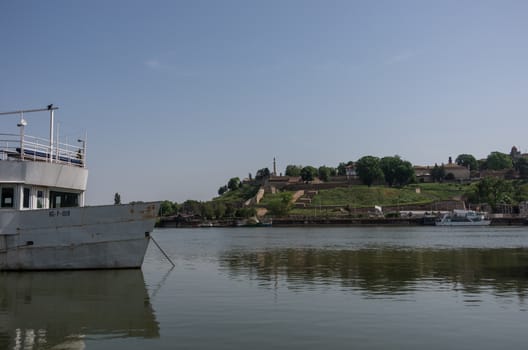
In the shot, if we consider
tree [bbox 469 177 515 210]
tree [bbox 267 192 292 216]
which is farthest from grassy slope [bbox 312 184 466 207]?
tree [bbox 469 177 515 210]

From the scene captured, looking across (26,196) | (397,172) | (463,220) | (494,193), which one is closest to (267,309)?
(26,196)

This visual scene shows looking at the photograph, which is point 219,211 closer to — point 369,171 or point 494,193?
point 369,171

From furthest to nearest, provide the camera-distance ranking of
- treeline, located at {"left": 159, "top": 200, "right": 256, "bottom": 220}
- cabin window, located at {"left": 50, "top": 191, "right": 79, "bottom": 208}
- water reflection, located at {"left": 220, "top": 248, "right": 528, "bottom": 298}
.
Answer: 1. treeline, located at {"left": 159, "top": 200, "right": 256, "bottom": 220}
2. cabin window, located at {"left": 50, "top": 191, "right": 79, "bottom": 208}
3. water reflection, located at {"left": 220, "top": 248, "right": 528, "bottom": 298}

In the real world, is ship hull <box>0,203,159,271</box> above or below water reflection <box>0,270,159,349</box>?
above

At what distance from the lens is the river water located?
1236 centimetres

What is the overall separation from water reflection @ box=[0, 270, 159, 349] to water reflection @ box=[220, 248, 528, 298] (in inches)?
235

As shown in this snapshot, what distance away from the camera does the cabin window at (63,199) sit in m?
25.9

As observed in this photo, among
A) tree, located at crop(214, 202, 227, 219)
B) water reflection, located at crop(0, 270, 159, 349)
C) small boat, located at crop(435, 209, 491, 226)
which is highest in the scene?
tree, located at crop(214, 202, 227, 219)

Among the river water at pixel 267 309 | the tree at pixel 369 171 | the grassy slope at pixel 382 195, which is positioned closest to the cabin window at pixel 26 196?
the river water at pixel 267 309

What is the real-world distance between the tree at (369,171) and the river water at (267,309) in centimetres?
16563

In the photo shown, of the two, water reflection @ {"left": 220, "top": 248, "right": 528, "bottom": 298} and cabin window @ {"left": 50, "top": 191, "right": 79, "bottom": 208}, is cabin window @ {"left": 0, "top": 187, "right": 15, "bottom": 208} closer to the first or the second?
cabin window @ {"left": 50, "top": 191, "right": 79, "bottom": 208}

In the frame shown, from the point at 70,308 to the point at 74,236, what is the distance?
791cm

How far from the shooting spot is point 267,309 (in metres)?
16.0

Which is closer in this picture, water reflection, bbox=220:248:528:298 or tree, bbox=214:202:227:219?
water reflection, bbox=220:248:528:298
